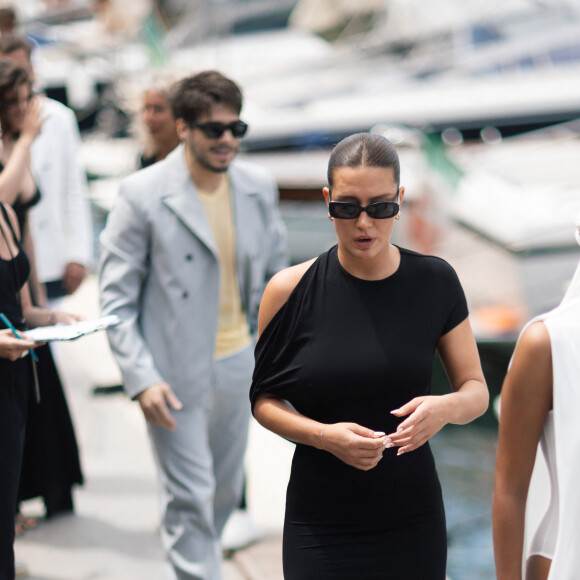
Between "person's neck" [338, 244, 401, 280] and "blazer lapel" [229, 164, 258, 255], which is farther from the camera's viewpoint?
"blazer lapel" [229, 164, 258, 255]

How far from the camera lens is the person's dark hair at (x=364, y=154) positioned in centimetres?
236

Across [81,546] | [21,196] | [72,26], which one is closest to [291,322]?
[21,196]


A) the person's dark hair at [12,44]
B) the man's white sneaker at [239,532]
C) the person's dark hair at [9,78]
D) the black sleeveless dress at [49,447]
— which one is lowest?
the man's white sneaker at [239,532]

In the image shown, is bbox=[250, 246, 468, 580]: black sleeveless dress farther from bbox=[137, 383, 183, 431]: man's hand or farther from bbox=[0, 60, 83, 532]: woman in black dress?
bbox=[0, 60, 83, 532]: woman in black dress

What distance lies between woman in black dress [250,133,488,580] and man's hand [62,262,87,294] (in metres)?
2.63

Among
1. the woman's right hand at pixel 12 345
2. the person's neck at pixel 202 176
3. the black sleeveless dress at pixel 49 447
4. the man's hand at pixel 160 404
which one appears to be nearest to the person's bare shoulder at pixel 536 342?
the woman's right hand at pixel 12 345

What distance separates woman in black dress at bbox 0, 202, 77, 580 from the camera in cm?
300

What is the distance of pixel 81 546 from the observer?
449 cm

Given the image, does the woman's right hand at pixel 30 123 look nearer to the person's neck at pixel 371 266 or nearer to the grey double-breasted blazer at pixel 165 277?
the grey double-breasted blazer at pixel 165 277

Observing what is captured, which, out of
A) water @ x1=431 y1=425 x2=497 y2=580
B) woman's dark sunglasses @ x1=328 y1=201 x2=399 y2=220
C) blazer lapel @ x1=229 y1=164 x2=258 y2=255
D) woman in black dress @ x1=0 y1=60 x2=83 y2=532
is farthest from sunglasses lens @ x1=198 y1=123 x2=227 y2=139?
water @ x1=431 y1=425 x2=497 y2=580

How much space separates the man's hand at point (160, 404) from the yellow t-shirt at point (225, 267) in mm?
343

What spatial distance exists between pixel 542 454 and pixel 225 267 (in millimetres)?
1847

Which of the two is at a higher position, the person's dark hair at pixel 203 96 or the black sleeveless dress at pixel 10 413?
the person's dark hair at pixel 203 96

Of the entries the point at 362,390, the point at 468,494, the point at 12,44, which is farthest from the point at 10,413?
the point at 468,494
